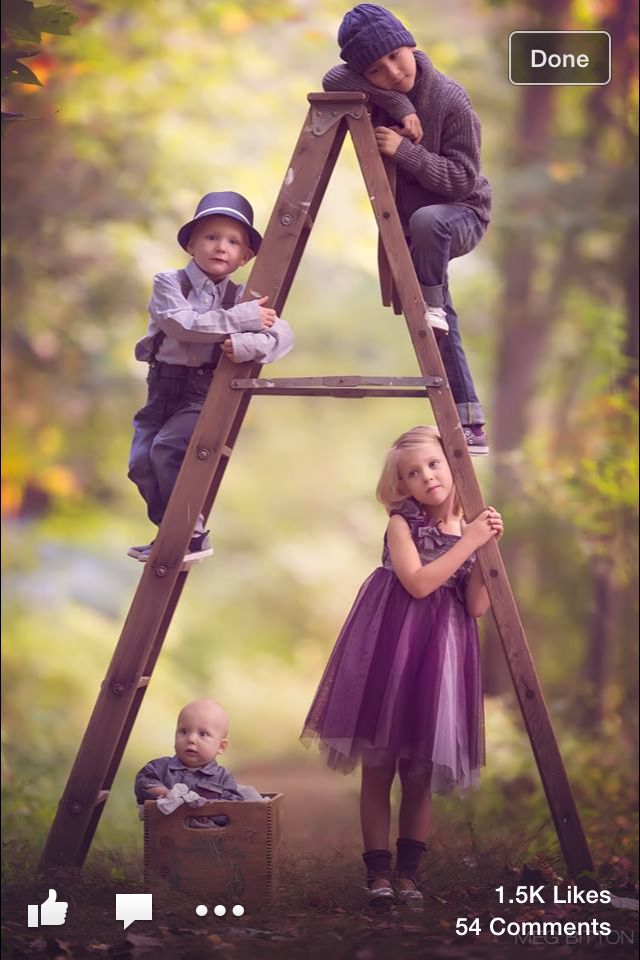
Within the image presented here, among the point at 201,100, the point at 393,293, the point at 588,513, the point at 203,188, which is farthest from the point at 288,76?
the point at 393,293

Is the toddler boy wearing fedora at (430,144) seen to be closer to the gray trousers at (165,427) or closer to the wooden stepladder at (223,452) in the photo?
the wooden stepladder at (223,452)

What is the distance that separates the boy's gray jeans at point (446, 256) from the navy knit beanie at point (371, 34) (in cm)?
46

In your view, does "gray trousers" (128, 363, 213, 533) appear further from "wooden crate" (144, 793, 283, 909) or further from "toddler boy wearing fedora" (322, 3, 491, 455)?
"wooden crate" (144, 793, 283, 909)

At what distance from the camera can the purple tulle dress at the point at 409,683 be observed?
3.47 meters

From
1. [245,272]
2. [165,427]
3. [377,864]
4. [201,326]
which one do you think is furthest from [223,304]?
[245,272]

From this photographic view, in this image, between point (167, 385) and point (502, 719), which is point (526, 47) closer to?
point (167, 385)

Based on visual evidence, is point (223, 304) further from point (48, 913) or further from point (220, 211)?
point (48, 913)

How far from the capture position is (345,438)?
14.0 m

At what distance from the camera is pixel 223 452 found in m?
3.65

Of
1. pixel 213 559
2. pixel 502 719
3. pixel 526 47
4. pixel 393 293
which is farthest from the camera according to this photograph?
pixel 213 559

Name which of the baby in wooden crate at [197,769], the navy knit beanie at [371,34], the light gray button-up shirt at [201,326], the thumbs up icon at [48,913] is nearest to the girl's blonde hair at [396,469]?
the light gray button-up shirt at [201,326]

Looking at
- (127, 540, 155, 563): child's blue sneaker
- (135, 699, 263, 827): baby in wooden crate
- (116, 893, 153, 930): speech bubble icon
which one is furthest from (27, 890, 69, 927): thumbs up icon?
(127, 540, 155, 563): child's blue sneaker

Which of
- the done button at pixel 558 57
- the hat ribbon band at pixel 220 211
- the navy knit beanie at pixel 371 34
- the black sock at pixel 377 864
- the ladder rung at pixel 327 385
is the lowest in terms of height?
the black sock at pixel 377 864

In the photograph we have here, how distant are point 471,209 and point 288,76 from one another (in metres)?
5.29
